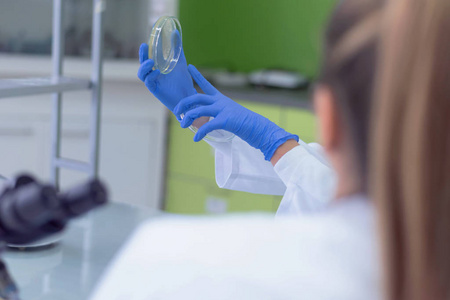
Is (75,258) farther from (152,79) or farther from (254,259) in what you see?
(254,259)

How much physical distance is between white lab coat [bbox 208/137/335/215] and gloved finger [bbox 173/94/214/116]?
0.42 ft

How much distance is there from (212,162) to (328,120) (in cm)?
222

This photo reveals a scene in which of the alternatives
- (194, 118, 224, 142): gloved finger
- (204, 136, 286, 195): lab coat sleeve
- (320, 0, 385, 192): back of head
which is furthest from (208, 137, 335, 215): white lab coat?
(320, 0, 385, 192): back of head

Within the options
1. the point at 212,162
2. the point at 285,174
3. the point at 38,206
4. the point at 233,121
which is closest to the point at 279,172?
the point at 285,174

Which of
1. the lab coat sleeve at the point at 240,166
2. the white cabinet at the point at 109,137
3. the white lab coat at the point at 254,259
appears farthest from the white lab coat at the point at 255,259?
the white cabinet at the point at 109,137

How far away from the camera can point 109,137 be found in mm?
2732

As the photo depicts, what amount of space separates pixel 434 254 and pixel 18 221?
392mm

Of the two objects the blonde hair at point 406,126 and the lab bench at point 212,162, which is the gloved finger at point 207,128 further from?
the lab bench at point 212,162

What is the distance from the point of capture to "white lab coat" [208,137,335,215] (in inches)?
41.4

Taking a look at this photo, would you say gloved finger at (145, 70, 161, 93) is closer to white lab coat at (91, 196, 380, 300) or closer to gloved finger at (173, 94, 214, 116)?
gloved finger at (173, 94, 214, 116)

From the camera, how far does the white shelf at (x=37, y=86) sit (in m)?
1.10

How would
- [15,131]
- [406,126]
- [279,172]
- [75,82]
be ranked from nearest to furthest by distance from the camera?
[406,126]
[279,172]
[75,82]
[15,131]

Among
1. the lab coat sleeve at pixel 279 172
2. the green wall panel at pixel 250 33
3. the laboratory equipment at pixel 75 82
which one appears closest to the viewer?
the lab coat sleeve at pixel 279 172

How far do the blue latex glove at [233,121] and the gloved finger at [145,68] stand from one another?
10 centimetres
